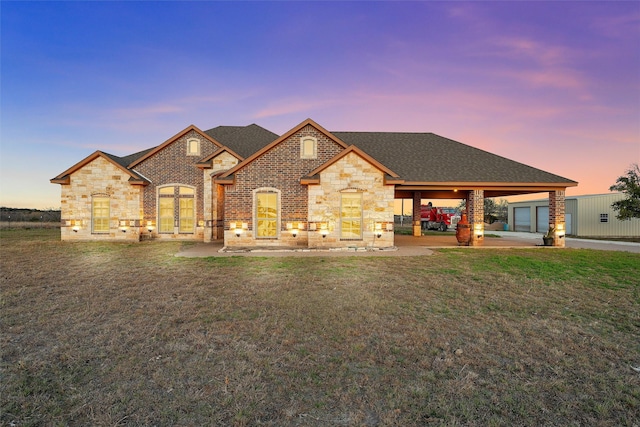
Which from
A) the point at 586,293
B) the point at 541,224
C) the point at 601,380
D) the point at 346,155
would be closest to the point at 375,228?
the point at 346,155

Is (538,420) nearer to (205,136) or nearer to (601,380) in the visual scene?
(601,380)

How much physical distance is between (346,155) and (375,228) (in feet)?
11.4

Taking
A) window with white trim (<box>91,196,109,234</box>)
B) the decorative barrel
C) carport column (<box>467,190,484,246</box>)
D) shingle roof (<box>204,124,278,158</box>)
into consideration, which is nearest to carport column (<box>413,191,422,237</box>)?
the decorative barrel

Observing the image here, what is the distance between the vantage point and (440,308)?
6.02 m

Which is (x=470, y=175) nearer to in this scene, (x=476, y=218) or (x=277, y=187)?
(x=476, y=218)

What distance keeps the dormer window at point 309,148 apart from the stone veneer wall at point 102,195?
32.1 feet

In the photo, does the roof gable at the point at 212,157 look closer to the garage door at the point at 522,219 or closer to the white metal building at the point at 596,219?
the white metal building at the point at 596,219

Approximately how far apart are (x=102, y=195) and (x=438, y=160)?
60.4 ft

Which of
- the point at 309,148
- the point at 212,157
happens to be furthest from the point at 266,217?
the point at 212,157

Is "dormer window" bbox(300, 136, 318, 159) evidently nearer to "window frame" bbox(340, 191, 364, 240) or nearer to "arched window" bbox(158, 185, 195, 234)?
"window frame" bbox(340, 191, 364, 240)

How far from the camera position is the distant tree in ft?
68.6

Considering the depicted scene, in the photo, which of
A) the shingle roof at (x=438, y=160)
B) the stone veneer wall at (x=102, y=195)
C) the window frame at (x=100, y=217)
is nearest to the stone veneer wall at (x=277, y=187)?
the shingle roof at (x=438, y=160)

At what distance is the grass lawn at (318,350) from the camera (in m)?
3.01

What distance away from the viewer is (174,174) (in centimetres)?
1725
